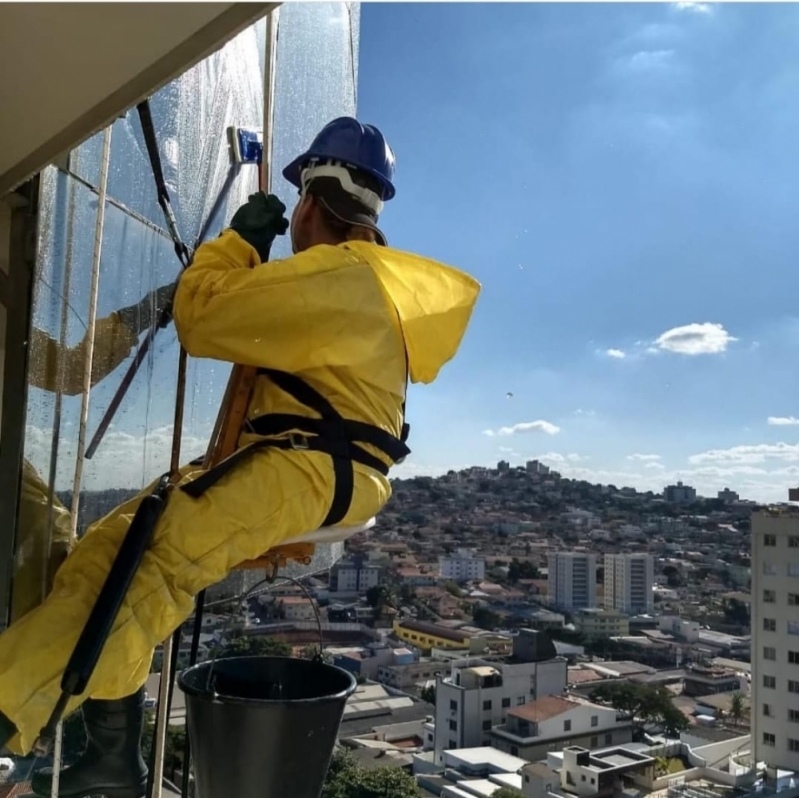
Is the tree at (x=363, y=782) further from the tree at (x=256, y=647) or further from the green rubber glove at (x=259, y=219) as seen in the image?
the green rubber glove at (x=259, y=219)

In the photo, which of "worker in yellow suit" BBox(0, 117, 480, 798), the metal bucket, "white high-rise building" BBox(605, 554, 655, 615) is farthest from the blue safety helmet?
"white high-rise building" BBox(605, 554, 655, 615)

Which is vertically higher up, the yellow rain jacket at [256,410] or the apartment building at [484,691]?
the yellow rain jacket at [256,410]

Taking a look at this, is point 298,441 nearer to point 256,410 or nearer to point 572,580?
point 256,410

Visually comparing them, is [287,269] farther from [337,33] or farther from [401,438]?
[337,33]

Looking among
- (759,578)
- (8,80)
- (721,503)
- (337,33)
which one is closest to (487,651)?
(759,578)

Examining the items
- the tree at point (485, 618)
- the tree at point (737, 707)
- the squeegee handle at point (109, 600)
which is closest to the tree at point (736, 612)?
the tree at point (737, 707)

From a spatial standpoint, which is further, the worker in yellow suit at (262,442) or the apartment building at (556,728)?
the apartment building at (556,728)

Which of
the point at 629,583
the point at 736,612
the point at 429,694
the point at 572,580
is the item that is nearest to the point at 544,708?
the point at 429,694
